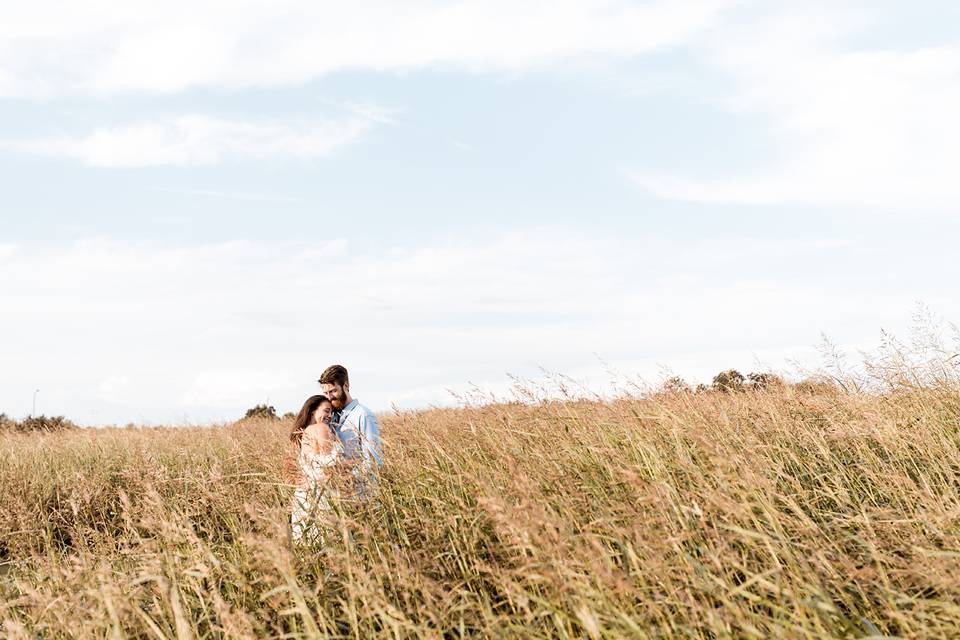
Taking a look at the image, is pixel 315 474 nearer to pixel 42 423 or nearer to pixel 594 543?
pixel 594 543

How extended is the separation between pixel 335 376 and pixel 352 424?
627 mm

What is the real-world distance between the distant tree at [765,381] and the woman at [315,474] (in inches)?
195

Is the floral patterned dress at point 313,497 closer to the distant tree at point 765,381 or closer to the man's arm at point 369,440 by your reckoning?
the man's arm at point 369,440

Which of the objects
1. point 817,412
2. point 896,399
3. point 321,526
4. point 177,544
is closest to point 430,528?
point 321,526

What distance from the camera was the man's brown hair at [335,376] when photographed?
657 centimetres

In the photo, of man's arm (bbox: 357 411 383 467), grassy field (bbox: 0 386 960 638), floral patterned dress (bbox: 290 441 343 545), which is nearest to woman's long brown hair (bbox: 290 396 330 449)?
grassy field (bbox: 0 386 960 638)

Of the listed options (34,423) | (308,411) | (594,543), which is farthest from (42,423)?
(594,543)

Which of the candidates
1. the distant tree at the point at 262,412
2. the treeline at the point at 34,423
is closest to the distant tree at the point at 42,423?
the treeline at the point at 34,423

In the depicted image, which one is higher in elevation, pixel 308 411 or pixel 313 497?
pixel 308 411

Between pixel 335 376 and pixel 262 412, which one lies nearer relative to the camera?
pixel 335 376

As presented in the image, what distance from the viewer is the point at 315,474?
18.0 feet

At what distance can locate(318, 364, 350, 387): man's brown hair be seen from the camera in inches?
259

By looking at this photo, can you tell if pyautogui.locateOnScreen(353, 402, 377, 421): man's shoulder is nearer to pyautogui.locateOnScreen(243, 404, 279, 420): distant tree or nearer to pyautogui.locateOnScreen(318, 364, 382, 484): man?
pyautogui.locateOnScreen(318, 364, 382, 484): man

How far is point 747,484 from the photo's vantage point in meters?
4.47
